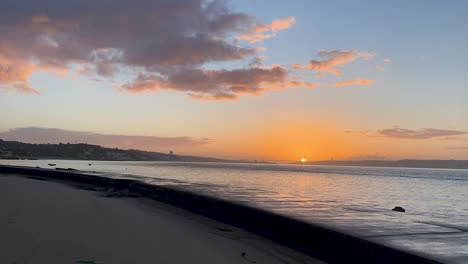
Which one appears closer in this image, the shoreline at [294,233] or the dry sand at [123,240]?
the shoreline at [294,233]

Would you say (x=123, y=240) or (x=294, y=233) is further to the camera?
(x=294, y=233)

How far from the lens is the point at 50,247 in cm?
723

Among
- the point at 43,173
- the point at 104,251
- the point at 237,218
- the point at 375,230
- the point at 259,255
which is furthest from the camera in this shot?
the point at 43,173

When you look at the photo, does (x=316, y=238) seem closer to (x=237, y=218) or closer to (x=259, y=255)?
(x=259, y=255)

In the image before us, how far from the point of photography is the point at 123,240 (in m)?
8.28

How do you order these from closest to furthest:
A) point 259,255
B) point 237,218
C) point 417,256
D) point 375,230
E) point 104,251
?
point 417,256 < point 104,251 < point 259,255 < point 375,230 < point 237,218

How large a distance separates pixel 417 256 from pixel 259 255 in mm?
2797

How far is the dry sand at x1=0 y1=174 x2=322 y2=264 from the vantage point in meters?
6.83

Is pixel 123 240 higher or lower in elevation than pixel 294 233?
lower

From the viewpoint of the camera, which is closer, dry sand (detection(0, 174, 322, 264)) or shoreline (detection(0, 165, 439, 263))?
shoreline (detection(0, 165, 439, 263))

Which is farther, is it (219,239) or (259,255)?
(219,239)

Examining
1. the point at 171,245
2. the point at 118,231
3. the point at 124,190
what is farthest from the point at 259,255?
the point at 124,190

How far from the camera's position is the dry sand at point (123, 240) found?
6828 millimetres

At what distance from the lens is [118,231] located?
936 centimetres
